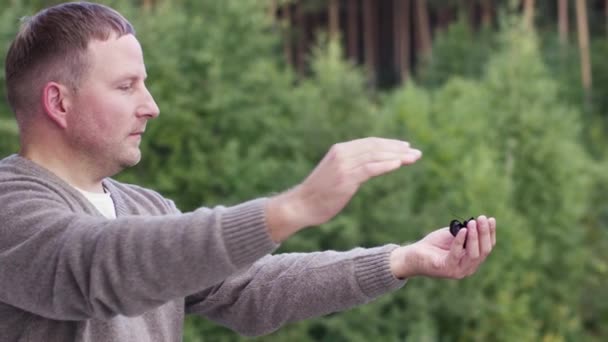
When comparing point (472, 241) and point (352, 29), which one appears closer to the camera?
point (472, 241)

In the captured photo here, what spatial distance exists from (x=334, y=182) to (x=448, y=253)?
1.96ft

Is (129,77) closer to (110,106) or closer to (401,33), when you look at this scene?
(110,106)

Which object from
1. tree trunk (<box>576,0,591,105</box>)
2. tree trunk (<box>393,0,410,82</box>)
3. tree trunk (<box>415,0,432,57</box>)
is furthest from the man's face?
tree trunk (<box>393,0,410,82</box>)

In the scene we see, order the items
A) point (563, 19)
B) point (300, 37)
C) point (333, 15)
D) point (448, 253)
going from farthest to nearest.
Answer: point (333, 15), point (300, 37), point (563, 19), point (448, 253)

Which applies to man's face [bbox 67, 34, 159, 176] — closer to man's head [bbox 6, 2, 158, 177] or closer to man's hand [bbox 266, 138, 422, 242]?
man's head [bbox 6, 2, 158, 177]

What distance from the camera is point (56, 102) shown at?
258 cm

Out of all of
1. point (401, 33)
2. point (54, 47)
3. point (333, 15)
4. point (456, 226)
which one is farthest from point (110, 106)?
point (401, 33)

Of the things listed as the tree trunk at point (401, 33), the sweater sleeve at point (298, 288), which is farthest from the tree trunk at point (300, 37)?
the sweater sleeve at point (298, 288)

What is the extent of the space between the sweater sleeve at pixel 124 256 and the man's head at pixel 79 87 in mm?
263

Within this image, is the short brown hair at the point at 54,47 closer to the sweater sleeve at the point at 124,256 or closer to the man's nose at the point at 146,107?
the man's nose at the point at 146,107

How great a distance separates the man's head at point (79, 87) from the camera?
256 centimetres

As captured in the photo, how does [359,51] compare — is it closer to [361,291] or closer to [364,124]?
[364,124]

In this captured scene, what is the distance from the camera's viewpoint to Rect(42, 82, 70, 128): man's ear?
256 cm

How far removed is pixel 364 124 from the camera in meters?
13.0
